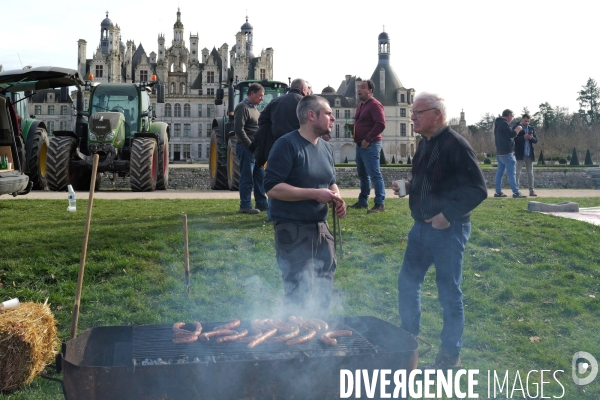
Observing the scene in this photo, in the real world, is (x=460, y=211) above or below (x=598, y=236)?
above

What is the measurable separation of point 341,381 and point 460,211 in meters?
1.49

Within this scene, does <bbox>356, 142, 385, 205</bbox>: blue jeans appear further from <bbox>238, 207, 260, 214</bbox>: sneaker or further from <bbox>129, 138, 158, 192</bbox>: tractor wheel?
<bbox>129, 138, 158, 192</bbox>: tractor wheel

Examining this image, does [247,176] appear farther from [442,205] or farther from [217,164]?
[217,164]

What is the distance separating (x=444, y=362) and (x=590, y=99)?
9931 centimetres

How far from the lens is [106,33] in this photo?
9119 centimetres

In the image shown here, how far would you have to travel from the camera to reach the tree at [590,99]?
304ft

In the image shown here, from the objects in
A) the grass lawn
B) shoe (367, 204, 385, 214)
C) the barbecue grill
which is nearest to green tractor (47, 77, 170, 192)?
the grass lawn

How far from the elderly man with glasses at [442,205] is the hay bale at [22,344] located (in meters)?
2.60

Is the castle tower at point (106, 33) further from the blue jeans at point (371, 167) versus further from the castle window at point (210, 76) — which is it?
the blue jeans at point (371, 167)

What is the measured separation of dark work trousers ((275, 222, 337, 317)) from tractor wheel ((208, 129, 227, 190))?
12.9m

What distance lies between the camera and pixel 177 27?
86250 mm

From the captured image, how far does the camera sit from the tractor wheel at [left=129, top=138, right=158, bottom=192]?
15.2 meters

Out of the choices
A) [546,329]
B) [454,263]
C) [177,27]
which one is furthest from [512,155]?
[177,27]

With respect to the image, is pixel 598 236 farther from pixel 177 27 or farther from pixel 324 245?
pixel 177 27
